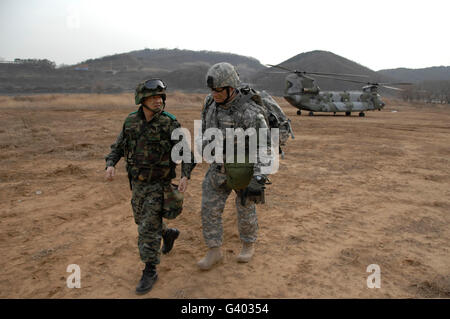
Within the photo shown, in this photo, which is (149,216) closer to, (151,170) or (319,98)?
(151,170)

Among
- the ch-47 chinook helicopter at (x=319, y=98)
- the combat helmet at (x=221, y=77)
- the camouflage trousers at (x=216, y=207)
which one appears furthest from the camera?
the ch-47 chinook helicopter at (x=319, y=98)

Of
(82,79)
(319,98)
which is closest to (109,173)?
(319,98)

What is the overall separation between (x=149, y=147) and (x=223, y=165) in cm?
71

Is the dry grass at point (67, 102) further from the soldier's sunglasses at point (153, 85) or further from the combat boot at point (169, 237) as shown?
the soldier's sunglasses at point (153, 85)

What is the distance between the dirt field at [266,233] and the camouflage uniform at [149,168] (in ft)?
1.66

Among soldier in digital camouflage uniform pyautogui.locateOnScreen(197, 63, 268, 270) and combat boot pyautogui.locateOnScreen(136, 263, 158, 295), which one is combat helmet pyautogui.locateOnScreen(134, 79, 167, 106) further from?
Answer: combat boot pyautogui.locateOnScreen(136, 263, 158, 295)

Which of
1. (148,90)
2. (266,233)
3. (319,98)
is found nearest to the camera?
(148,90)

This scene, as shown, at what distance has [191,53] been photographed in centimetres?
13138

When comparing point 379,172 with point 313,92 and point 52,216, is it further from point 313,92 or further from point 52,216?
point 313,92

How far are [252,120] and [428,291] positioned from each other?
2.23 meters

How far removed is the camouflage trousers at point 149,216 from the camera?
302 cm

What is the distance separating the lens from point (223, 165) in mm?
3215

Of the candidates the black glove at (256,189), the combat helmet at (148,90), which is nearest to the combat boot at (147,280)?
the black glove at (256,189)

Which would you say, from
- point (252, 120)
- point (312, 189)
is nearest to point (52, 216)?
point (252, 120)
